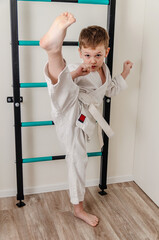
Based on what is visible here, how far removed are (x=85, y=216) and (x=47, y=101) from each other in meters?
0.91

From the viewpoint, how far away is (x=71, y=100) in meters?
1.90

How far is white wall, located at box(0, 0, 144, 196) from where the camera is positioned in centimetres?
220

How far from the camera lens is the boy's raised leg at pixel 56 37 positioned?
52.2 inches

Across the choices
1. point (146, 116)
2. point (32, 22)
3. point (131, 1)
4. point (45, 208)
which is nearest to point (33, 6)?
point (32, 22)

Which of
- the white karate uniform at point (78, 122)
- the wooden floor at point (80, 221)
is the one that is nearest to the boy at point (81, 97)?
the white karate uniform at point (78, 122)

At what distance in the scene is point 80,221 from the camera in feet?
7.18

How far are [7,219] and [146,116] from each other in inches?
52.9

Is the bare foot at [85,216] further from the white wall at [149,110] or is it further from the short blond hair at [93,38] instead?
the short blond hair at [93,38]

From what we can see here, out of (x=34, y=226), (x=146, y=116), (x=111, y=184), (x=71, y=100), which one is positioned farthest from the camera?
(x=111, y=184)

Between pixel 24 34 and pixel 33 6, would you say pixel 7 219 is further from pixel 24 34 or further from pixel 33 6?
pixel 33 6

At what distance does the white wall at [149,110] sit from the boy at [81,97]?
255 mm

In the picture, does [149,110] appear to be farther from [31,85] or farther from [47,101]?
[31,85]

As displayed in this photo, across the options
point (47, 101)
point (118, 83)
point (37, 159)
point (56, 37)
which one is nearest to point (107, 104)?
point (118, 83)

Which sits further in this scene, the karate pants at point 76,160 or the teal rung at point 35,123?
the teal rung at point 35,123
